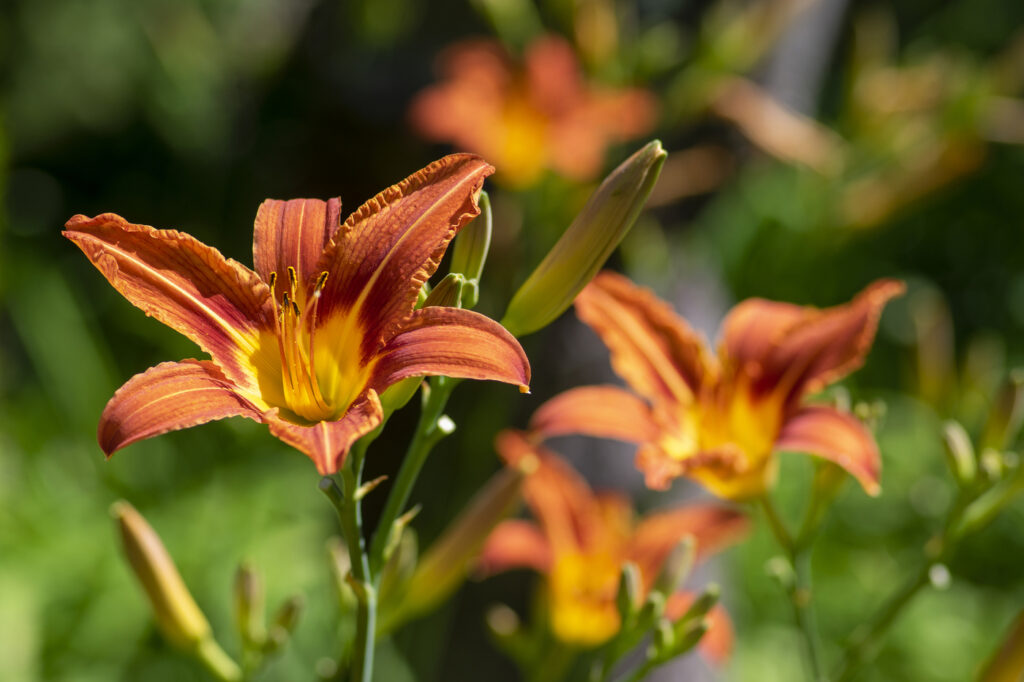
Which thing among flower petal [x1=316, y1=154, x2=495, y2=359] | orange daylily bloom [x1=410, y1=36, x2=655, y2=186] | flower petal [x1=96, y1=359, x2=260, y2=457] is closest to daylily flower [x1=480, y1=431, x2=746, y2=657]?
flower petal [x1=316, y1=154, x2=495, y2=359]

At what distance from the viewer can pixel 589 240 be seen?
0.85m

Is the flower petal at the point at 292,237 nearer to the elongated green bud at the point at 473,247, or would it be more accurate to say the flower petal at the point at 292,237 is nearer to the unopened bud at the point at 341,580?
the elongated green bud at the point at 473,247

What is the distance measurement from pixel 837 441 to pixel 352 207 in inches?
87.3

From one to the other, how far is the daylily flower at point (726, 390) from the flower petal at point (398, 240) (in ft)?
0.78

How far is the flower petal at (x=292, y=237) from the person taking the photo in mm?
839

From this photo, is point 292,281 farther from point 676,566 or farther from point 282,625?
point 676,566

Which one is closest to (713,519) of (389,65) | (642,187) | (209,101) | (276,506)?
(642,187)

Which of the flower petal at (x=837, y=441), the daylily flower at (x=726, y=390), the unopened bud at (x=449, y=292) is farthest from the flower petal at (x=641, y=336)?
the unopened bud at (x=449, y=292)

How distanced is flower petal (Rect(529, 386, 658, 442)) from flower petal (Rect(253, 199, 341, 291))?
289 mm

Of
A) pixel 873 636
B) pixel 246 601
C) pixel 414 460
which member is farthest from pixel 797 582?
pixel 246 601

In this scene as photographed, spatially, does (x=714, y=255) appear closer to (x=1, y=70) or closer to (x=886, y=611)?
(x=886, y=611)

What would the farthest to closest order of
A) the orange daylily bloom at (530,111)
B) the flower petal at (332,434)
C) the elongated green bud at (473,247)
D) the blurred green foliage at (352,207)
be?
the blurred green foliage at (352,207)
the orange daylily bloom at (530,111)
the elongated green bud at (473,247)
the flower petal at (332,434)

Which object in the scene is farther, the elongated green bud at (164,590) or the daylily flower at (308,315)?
the elongated green bud at (164,590)

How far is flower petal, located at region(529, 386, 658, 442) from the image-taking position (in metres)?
0.97
